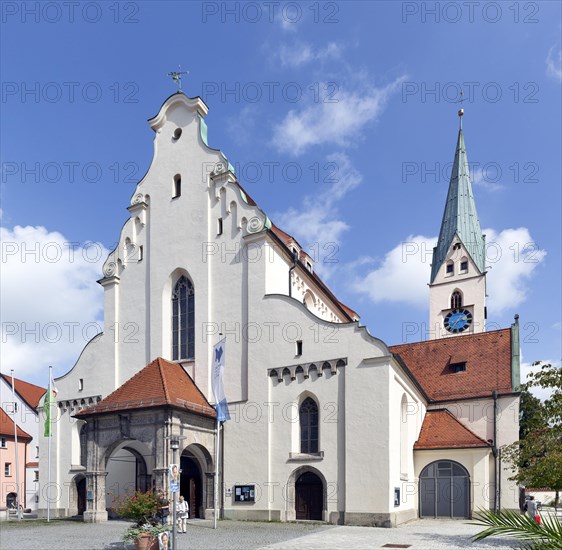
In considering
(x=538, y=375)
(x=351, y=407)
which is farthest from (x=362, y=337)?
(x=538, y=375)

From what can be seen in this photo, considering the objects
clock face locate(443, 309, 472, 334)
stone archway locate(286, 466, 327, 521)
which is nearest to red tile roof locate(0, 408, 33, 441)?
stone archway locate(286, 466, 327, 521)

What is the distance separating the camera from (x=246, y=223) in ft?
91.1

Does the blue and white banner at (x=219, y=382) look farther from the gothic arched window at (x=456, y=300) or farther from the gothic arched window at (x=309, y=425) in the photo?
the gothic arched window at (x=456, y=300)

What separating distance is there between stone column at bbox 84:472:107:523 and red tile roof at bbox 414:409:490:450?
14002 mm

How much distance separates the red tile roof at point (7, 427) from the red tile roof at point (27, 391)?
1954mm

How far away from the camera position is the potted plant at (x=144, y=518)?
46.4 feet

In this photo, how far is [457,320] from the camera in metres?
52.1

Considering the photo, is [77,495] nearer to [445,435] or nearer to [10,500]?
[445,435]

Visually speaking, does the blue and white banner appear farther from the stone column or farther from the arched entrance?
the arched entrance

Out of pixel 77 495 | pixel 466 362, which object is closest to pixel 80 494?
pixel 77 495

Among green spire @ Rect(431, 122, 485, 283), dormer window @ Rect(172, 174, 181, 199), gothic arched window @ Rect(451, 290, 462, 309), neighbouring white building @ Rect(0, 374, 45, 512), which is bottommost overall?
neighbouring white building @ Rect(0, 374, 45, 512)

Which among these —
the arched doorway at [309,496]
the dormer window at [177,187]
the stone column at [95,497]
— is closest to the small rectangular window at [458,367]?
the arched doorway at [309,496]

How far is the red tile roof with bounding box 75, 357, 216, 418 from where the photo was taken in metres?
23.5

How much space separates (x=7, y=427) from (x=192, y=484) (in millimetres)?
26193
